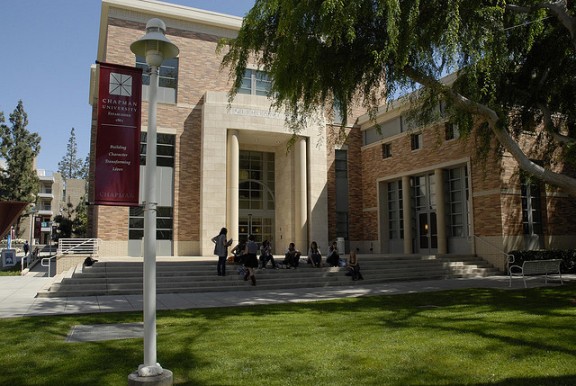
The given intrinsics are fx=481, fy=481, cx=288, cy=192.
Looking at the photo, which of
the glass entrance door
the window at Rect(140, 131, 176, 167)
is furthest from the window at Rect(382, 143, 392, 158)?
the window at Rect(140, 131, 176, 167)

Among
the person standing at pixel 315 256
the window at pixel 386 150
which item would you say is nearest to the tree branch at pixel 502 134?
the person standing at pixel 315 256

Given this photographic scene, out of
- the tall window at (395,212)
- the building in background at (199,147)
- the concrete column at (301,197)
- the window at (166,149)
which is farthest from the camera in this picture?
the tall window at (395,212)

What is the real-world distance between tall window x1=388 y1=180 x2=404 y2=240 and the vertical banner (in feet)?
80.2

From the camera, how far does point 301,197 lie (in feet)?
90.2

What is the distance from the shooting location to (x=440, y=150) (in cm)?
2442

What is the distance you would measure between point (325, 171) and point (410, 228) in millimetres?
5849

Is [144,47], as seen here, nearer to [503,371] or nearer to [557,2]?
[503,371]

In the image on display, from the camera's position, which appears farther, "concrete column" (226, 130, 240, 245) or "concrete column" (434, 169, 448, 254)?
"concrete column" (226, 130, 240, 245)

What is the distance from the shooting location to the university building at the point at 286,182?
22250mm

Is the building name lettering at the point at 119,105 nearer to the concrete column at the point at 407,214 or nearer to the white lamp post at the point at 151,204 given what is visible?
the white lamp post at the point at 151,204

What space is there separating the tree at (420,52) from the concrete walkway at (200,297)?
4.90 meters

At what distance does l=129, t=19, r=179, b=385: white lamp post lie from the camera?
4945 mm

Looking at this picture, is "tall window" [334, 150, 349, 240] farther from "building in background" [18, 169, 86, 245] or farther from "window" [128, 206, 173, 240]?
"building in background" [18, 169, 86, 245]

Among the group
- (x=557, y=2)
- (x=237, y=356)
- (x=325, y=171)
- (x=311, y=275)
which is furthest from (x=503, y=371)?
(x=325, y=171)
